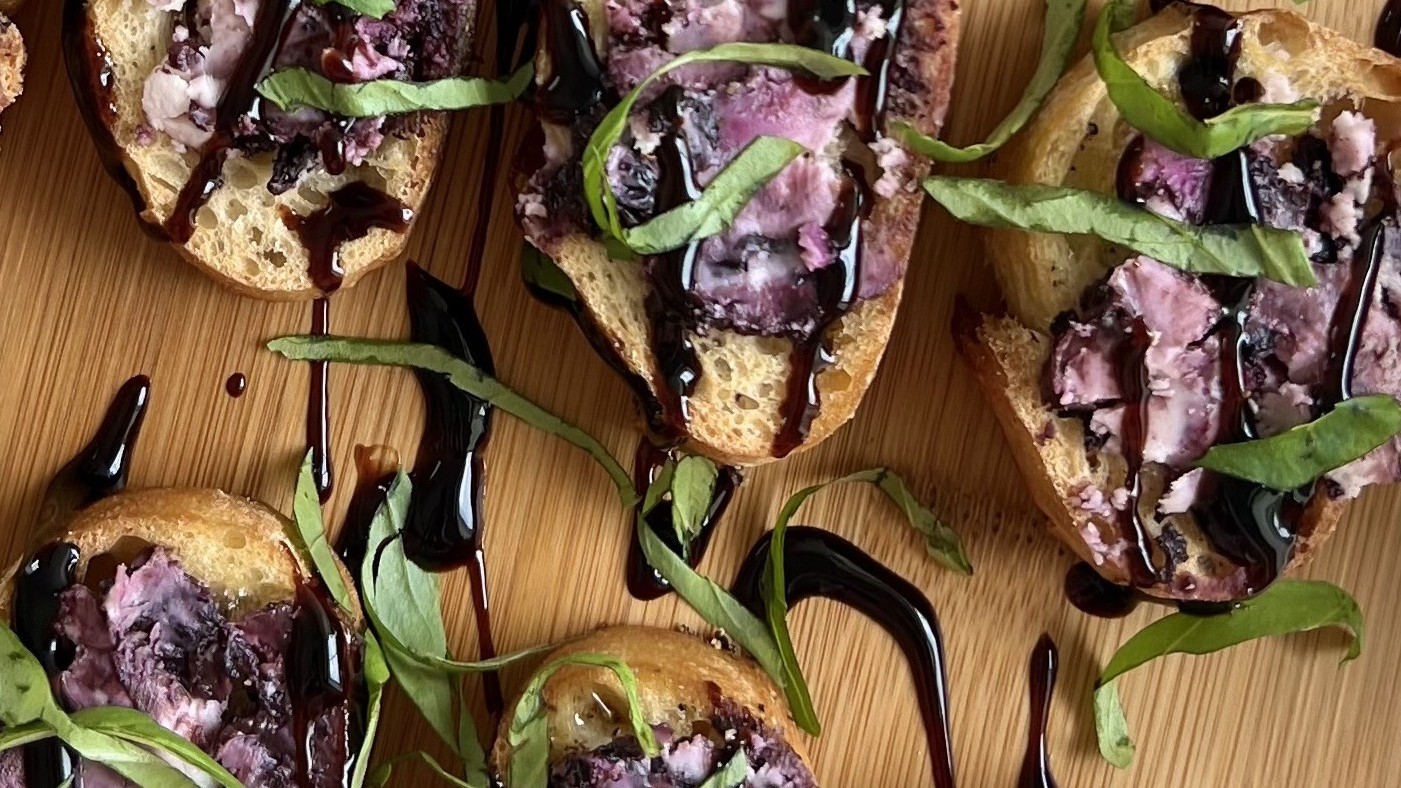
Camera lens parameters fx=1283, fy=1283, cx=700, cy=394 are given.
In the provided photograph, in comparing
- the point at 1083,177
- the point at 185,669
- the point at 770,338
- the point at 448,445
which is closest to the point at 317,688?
the point at 185,669

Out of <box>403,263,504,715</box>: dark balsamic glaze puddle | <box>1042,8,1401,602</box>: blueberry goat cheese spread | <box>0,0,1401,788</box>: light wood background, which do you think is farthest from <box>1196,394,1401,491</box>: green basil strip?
<box>403,263,504,715</box>: dark balsamic glaze puddle

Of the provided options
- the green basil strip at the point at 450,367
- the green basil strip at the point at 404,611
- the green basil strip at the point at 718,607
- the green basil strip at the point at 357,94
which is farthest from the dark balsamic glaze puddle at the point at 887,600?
the green basil strip at the point at 357,94

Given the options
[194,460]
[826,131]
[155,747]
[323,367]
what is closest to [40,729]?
[155,747]

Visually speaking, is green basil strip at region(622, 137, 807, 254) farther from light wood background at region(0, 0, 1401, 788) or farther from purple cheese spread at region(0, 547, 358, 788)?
purple cheese spread at region(0, 547, 358, 788)

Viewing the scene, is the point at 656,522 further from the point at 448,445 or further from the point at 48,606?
the point at 48,606

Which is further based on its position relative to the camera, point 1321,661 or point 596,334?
point 1321,661

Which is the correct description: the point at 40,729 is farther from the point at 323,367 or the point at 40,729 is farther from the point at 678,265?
the point at 678,265

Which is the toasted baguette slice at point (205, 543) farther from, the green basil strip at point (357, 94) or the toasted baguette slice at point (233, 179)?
the green basil strip at point (357, 94)
